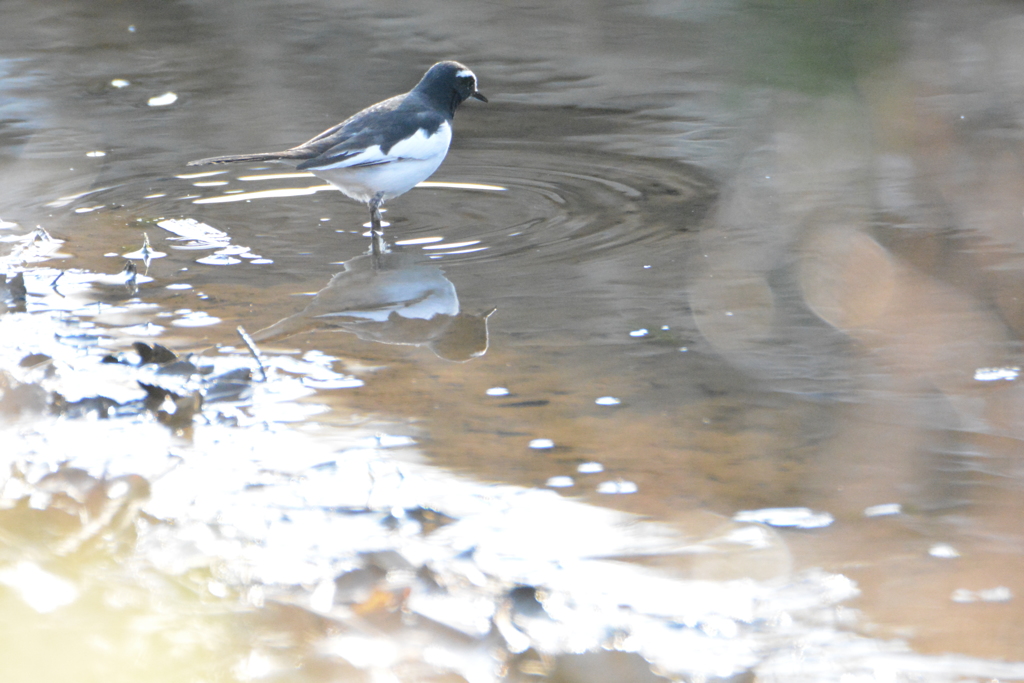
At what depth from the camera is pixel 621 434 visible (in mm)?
3373

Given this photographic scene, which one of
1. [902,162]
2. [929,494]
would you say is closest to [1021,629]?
[929,494]

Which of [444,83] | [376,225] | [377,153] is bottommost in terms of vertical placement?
[376,225]

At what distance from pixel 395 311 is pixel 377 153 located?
4.08ft

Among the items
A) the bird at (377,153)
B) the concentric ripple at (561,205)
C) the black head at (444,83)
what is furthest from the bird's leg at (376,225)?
the black head at (444,83)

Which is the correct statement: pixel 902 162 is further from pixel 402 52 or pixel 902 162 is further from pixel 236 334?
pixel 402 52

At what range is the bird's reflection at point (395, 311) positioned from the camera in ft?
13.9

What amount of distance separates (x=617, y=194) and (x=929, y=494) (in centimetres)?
359

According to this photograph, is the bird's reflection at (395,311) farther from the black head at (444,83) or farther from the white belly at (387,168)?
the black head at (444,83)

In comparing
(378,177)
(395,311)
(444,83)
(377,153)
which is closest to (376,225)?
(378,177)

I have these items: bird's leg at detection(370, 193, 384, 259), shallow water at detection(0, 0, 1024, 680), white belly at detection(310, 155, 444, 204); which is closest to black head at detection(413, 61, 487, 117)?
shallow water at detection(0, 0, 1024, 680)

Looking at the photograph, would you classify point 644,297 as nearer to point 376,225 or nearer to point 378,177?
point 378,177

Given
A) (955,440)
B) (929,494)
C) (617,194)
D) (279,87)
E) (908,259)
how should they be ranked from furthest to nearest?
(279,87) → (617,194) → (908,259) → (955,440) → (929,494)

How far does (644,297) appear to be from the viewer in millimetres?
4641

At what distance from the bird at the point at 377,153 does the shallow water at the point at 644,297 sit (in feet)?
0.97
